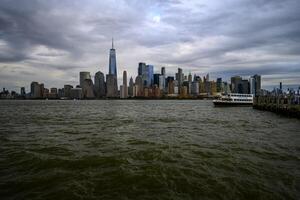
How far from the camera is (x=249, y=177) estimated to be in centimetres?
1091

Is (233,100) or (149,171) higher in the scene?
(233,100)

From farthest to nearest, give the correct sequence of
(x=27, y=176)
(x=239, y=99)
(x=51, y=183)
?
1. (x=239, y=99)
2. (x=27, y=176)
3. (x=51, y=183)

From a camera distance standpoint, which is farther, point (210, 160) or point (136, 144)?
point (136, 144)

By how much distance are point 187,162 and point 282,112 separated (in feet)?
165

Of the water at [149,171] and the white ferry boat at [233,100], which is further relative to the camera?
the white ferry boat at [233,100]

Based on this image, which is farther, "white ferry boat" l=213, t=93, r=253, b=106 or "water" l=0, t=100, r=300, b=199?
"white ferry boat" l=213, t=93, r=253, b=106

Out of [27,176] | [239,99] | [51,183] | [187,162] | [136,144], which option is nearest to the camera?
[51,183]

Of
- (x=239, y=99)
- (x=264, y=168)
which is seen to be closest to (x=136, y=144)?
(x=264, y=168)

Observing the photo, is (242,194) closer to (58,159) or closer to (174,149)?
(174,149)

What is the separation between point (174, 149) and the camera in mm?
16812

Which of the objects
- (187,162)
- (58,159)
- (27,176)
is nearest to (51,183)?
(27,176)

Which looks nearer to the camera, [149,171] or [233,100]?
[149,171]

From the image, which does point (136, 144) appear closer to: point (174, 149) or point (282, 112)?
point (174, 149)

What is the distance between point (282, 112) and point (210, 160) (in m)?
49.1
